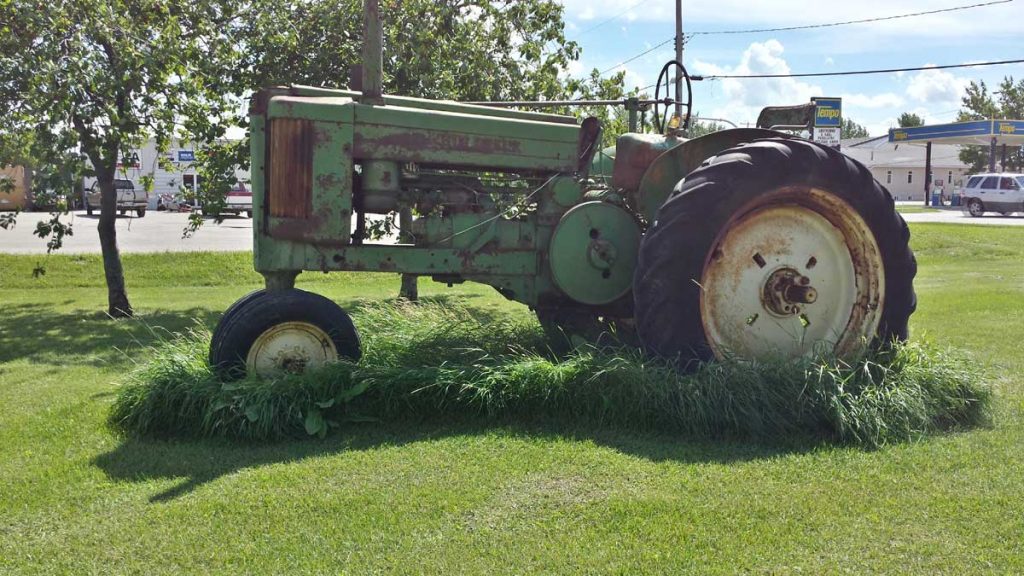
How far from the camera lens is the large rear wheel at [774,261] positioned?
18.2 feet

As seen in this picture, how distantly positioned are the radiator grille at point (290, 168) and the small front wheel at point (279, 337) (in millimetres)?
553

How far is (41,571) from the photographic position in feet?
11.9

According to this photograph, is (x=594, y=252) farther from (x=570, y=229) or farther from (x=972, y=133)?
(x=972, y=133)

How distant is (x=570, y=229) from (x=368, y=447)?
2.16m

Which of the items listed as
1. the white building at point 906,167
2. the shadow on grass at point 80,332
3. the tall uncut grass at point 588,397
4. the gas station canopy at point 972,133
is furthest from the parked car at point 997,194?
the tall uncut grass at point 588,397

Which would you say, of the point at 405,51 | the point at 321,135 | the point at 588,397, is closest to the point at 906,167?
the point at 405,51

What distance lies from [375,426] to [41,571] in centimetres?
209

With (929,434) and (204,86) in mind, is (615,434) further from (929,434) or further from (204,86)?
(204,86)

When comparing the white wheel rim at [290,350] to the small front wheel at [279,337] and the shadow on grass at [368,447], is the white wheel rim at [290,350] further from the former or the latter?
the shadow on grass at [368,447]

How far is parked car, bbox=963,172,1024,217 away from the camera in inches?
1443

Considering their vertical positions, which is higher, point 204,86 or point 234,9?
point 234,9

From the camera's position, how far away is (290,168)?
5.83 metres

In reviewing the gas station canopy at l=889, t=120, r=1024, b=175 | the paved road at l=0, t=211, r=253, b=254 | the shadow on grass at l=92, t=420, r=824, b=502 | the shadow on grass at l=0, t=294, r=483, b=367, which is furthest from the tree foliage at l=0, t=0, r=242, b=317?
the gas station canopy at l=889, t=120, r=1024, b=175

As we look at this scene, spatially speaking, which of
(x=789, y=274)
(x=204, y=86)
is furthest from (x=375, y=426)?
(x=204, y=86)
